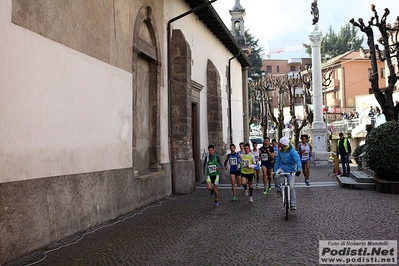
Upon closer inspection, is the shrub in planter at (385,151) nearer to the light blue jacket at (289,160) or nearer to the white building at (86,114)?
the light blue jacket at (289,160)

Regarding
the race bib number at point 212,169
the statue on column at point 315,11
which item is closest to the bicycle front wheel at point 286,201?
the race bib number at point 212,169

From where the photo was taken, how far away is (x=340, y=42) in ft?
236

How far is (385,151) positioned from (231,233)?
290 inches

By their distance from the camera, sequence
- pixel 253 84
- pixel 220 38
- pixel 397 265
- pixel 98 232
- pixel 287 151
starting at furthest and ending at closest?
pixel 253 84 < pixel 220 38 < pixel 287 151 < pixel 98 232 < pixel 397 265

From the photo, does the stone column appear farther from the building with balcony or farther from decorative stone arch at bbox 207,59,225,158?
the building with balcony

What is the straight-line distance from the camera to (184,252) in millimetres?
6355

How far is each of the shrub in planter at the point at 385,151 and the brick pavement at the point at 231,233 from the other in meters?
1.30

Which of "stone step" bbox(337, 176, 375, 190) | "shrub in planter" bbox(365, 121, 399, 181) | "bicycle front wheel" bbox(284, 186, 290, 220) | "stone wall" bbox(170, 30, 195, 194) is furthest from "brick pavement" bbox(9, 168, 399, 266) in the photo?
"stone wall" bbox(170, 30, 195, 194)

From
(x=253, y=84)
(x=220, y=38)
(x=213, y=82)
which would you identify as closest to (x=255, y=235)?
(x=213, y=82)

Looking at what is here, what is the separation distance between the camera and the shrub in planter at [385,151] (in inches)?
502

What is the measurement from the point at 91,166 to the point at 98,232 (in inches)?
51.1

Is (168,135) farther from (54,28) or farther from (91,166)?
(54,28)

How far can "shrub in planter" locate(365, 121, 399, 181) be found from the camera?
12.8 metres

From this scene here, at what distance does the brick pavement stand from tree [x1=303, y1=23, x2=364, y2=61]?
64171mm
